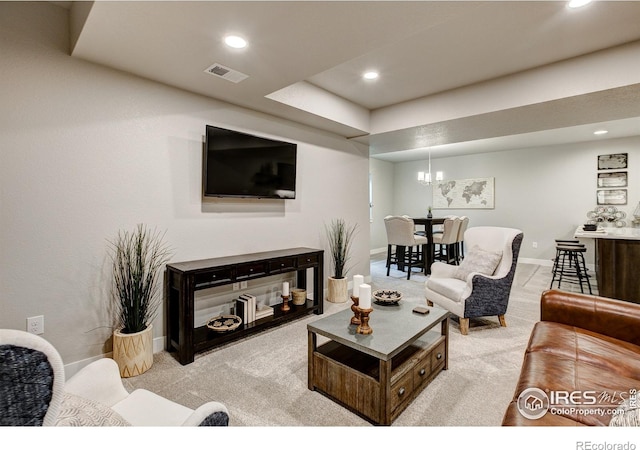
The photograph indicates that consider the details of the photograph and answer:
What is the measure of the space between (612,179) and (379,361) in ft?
21.8

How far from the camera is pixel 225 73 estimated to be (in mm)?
2451

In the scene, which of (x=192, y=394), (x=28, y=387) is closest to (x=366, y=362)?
(x=192, y=394)

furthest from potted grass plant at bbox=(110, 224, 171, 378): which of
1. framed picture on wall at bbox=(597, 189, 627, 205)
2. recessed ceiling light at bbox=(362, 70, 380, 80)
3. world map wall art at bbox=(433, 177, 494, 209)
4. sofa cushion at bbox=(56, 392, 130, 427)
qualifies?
framed picture on wall at bbox=(597, 189, 627, 205)

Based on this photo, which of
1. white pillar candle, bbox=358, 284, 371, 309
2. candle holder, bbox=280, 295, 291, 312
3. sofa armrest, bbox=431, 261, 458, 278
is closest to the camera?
white pillar candle, bbox=358, 284, 371, 309

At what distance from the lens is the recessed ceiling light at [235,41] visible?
1.96 meters

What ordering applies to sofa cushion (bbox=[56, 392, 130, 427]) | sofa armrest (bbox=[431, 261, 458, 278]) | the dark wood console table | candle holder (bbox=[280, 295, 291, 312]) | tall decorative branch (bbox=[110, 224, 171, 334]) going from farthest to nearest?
sofa armrest (bbox=[431, 261, 458, 278]) < candle holder (bbox=[280, 295, 291, 312]) < the dark wood console table < tall decorative branch (bbox=[110, 224, 171, 334]) < sofa cushion (bbox=[56, 392, 130, 427])

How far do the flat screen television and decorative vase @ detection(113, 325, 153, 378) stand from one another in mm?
1277

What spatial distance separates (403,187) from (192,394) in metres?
7.55

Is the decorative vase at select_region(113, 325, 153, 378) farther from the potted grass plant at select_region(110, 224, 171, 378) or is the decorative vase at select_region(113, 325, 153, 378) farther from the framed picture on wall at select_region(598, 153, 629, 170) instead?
the framed picture on wall at select_region(598, 153, 629, 170)

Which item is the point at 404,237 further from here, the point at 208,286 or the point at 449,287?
the point at 208,286

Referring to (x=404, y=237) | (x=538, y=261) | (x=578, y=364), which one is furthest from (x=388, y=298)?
(x=538, y=261)

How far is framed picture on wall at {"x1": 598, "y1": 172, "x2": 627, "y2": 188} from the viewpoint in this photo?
5.61 meters

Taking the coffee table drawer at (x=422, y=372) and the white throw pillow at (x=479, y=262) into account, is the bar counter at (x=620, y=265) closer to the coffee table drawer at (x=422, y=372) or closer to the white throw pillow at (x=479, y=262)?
the white throw pillow at (x=479, y=262)

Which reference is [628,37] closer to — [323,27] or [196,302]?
[323,27]
